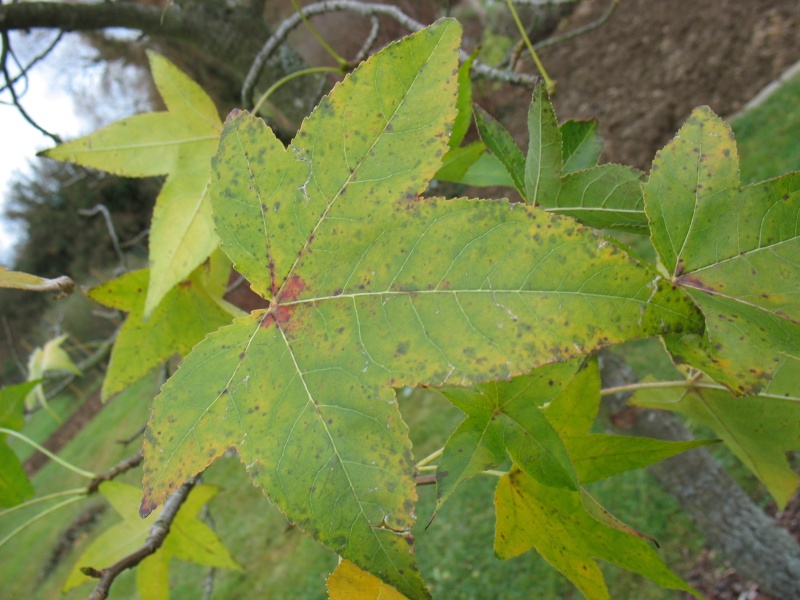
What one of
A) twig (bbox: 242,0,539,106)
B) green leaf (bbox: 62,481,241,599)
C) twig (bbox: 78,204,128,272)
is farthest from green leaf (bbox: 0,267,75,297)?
twig (bbox: 78,204,128,272)

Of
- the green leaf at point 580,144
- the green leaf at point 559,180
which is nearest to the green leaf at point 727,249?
the green leaf at point 559,180

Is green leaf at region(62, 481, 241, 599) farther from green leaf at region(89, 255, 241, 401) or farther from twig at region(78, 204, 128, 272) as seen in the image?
twig at region(78, 204, 128, 272)

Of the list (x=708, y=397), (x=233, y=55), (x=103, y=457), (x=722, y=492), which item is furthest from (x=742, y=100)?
(x=103, y=457)

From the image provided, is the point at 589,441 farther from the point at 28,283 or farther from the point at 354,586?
the point at 28,283

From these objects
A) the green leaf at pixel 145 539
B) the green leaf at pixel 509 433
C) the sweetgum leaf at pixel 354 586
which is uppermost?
the green leaf at pixel 509 433

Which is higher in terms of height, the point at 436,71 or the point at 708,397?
the point at 436,71

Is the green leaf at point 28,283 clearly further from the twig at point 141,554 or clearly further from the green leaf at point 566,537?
the green leaf at point 566,537

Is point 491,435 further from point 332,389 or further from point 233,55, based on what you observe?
point 233,55
